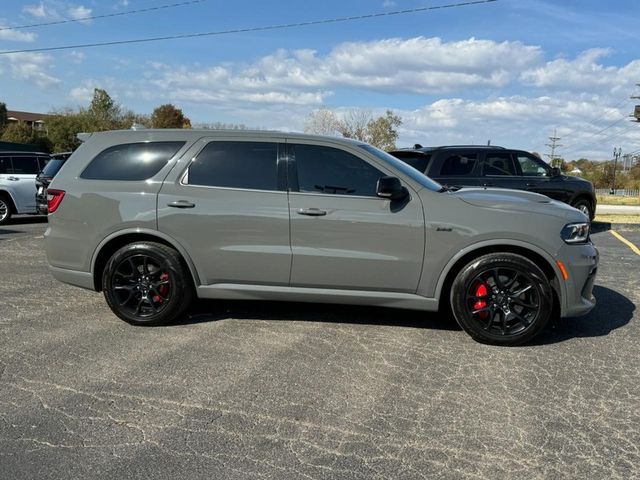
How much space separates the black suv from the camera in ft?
33.5

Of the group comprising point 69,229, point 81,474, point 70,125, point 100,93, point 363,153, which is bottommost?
point 81,474

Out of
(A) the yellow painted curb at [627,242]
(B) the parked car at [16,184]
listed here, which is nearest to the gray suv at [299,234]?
(A) the yellow painted curb at [627,242]

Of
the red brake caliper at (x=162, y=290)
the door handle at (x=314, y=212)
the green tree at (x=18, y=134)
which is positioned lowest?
the red brake caliper at (x=162, y=290)

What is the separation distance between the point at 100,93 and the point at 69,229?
188 ft

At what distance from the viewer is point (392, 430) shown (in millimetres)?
3178

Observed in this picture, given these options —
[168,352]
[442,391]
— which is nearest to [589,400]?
[442,391]

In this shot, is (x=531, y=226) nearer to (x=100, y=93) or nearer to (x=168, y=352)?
(x=168, y=352)

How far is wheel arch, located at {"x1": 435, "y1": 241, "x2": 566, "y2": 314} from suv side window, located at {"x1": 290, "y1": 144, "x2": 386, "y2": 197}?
0.91 m

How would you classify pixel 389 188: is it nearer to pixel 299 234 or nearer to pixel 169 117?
pixel 299 234

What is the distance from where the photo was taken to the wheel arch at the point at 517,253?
4531mm

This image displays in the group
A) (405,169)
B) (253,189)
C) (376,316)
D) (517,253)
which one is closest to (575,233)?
(517,253)

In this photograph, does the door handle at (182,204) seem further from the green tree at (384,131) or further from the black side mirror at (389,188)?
the green tree at (384,131)

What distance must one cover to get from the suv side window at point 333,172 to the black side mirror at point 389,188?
0.18m

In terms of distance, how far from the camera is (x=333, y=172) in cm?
484
